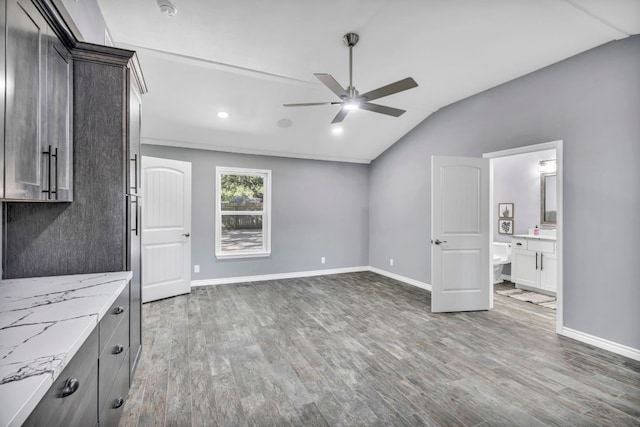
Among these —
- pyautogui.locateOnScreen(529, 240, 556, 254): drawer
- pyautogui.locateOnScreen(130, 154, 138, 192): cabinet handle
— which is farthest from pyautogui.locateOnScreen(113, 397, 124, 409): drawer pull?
pyautogui.locateOnScreen(529, 240, 556, 254): drawer

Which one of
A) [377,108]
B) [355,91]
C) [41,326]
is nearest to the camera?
[41,326]

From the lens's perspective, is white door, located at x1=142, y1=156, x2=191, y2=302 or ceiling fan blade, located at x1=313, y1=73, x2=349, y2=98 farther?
white door, located at x1=142, y1=156, x2=191, y2=302

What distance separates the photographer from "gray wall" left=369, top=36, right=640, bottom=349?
8.79 ft

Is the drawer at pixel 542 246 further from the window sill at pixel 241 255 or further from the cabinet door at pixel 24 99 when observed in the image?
the cabinet door at pixel 24 99

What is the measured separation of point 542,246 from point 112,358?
18.0 ft

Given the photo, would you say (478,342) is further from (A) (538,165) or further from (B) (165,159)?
(B) (165,159)

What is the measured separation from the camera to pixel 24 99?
1278 mm

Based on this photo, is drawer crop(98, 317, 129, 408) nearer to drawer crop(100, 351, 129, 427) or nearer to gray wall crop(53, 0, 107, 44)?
drawer crop(100, 351, 129, 427)

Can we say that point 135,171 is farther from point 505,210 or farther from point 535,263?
point 505,210

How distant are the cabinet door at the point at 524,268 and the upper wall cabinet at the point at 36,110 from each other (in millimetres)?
5769

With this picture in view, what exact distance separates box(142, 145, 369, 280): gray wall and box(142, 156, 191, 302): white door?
1.18 feet

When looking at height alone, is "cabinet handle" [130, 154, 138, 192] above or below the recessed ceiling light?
below

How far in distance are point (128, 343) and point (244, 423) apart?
0.91m

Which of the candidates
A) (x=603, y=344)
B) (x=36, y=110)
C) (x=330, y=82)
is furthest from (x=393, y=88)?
(x=603, y=344)
